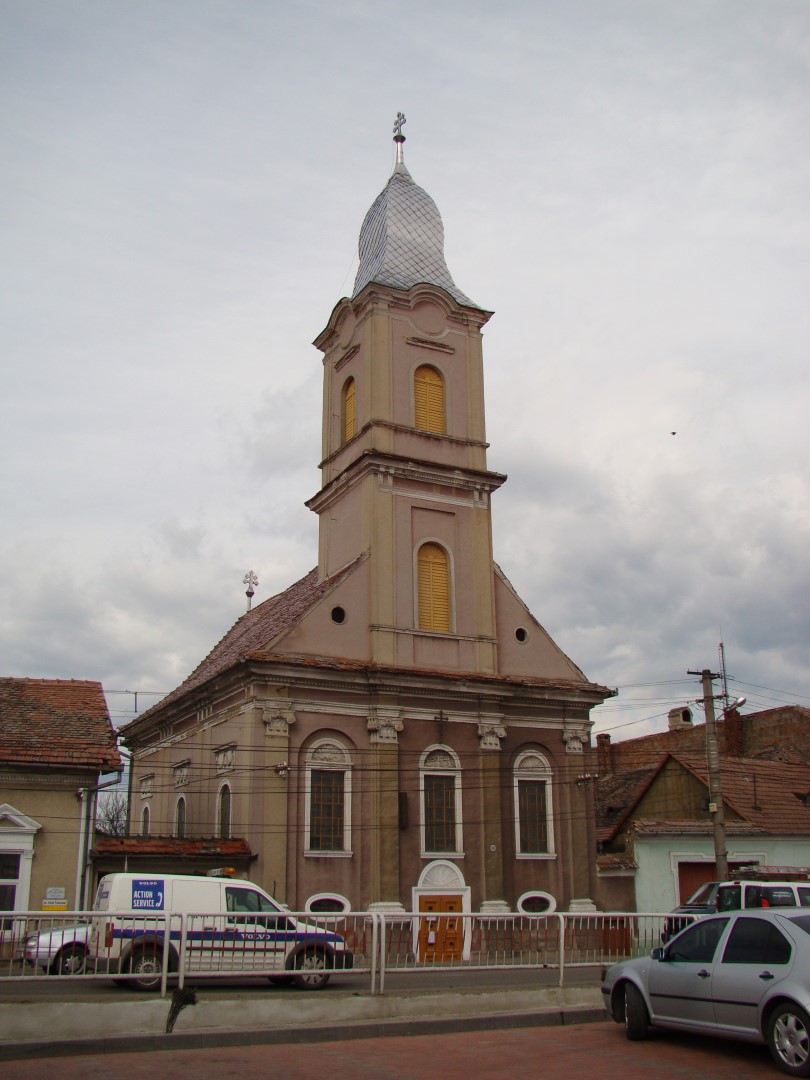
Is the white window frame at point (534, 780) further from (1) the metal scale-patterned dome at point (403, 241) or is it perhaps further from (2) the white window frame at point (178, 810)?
(1) the metal scale-patterned dome at point (403, 241)

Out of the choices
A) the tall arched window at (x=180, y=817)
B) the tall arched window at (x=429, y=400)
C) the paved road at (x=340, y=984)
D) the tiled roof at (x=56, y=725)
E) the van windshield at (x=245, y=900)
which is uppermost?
the tall arched window at (x=429, y=400)

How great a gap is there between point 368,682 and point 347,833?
4.20 m

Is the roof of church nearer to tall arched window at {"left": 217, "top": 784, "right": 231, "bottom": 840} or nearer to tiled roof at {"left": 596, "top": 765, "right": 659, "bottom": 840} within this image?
tall arched window at {"left": 217, "top": 784, "right": 231, "bottom": 840}

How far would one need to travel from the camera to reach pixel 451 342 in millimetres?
37688

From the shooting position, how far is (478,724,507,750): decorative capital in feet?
108

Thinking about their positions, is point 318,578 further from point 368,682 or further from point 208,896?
point 208,896

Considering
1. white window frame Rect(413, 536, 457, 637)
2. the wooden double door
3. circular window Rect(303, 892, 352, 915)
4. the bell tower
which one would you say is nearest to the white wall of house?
the bell tower

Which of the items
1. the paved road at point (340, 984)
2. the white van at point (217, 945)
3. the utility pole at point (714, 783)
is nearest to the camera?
the paved road at point (340, 984)

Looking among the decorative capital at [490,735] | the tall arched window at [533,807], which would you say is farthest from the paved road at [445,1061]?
the tall arched window at [533,807]

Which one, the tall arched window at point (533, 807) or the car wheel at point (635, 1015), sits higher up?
the tall arched window at point (533, 807)

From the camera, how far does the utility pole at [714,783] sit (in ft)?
89.5

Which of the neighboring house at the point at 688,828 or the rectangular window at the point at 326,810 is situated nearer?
the rectangular window at the point at 326,810

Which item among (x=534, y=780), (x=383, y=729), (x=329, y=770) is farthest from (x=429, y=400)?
(x=329, y=770)

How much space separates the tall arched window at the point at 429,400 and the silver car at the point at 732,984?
24.4 metres
